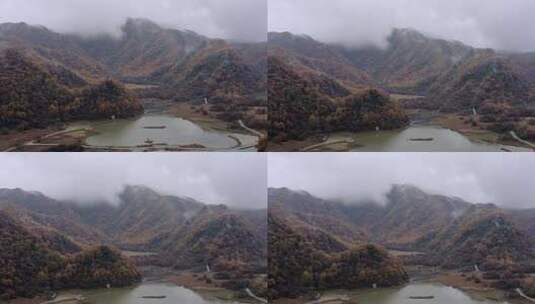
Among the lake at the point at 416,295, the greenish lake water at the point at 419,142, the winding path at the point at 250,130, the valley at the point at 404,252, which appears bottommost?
the lake at the point at 416,295

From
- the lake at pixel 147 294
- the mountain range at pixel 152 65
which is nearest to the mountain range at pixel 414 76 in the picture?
the mountain range at pixel 152 65

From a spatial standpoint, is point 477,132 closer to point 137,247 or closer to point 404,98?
point 404,98

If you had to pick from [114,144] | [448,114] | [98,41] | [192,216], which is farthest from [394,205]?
[98,41]

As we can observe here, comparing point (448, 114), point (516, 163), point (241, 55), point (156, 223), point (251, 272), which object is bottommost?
point (251, 272)

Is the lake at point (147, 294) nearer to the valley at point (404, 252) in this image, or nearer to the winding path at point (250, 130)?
the valley at point (404, 252)

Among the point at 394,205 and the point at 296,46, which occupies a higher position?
the point at 296,46

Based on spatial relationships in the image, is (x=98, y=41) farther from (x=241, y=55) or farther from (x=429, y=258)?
(x=429, y=258)

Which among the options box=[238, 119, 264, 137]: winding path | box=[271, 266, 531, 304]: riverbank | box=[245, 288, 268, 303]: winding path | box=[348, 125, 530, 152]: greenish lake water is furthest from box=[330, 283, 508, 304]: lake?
box=[238, 119, 264, 137]: winding path
